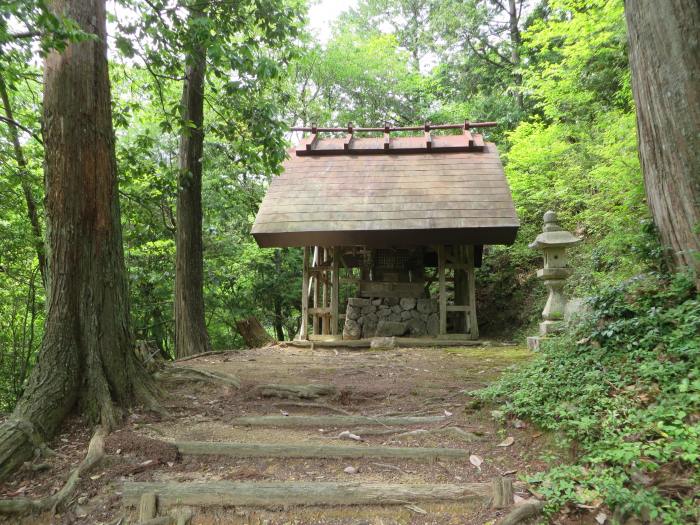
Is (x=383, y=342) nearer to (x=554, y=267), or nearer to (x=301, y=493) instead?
(x=554, y=267)

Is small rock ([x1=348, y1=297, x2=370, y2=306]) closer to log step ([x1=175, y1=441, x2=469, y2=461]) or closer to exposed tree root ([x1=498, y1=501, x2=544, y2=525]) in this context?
log step ([x1=175, y1=441, x2=469, y2=461])

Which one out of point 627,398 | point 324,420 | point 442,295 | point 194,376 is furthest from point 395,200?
point 627,398

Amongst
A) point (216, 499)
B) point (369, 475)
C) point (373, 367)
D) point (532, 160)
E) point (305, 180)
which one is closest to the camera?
point (216, 499)

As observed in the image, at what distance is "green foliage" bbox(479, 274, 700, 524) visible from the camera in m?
2.54

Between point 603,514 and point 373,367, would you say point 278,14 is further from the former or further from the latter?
point 603,514

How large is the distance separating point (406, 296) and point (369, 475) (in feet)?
26.7

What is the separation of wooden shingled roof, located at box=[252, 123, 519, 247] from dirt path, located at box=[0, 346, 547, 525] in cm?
401

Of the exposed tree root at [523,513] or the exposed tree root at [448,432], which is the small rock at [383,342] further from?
the exposed tree root at [523,513]

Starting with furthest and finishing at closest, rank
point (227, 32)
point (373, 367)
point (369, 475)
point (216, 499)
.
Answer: point (373, 367) < point (227, 32) < point (369, 475) < point (216, 499)

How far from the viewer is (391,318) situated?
11.2 meters

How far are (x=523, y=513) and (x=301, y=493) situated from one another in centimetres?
142

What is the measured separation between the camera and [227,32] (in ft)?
21.1

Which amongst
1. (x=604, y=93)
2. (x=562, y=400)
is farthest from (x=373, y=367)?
(x=604, y=93)

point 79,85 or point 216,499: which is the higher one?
point 79,85
